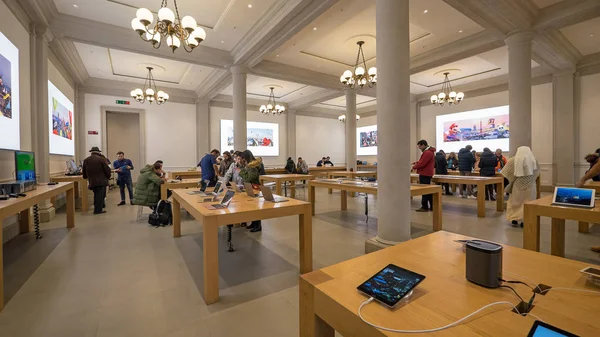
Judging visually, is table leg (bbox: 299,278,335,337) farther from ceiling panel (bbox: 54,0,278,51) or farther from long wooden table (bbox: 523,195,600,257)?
ceiling panel (bbox: 54,0,278,51)

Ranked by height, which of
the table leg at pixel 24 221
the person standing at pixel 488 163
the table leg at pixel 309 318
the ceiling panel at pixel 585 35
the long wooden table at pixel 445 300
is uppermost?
the ceiling panel at pixel 585 35

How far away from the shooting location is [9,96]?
3986mm

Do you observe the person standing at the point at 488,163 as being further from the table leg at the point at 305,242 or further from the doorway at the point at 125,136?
the doorway at the point at 125,136

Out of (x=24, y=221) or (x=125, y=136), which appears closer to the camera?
(x=24, y=221)

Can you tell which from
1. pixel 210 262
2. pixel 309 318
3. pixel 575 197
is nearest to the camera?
pixel 309 318

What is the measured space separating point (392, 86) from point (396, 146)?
0.69m

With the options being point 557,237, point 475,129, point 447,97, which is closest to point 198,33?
point 557,237

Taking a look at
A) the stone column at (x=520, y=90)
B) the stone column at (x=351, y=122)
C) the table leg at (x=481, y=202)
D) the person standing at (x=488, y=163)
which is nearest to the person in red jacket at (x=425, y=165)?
the table leg at (x=481, y=202)

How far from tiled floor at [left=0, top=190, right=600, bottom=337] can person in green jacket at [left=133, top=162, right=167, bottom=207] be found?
50cm

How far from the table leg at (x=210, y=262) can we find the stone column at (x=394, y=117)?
1.89 meters

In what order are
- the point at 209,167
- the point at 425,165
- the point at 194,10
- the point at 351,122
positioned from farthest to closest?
1. the point at 351,122
2. the point at 209,167
3. the point at 425,165
4. the point at 194,10

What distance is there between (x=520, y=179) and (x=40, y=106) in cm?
868

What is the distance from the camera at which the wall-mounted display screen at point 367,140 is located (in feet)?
49.1

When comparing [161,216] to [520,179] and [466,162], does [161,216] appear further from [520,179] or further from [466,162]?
[466,162]
